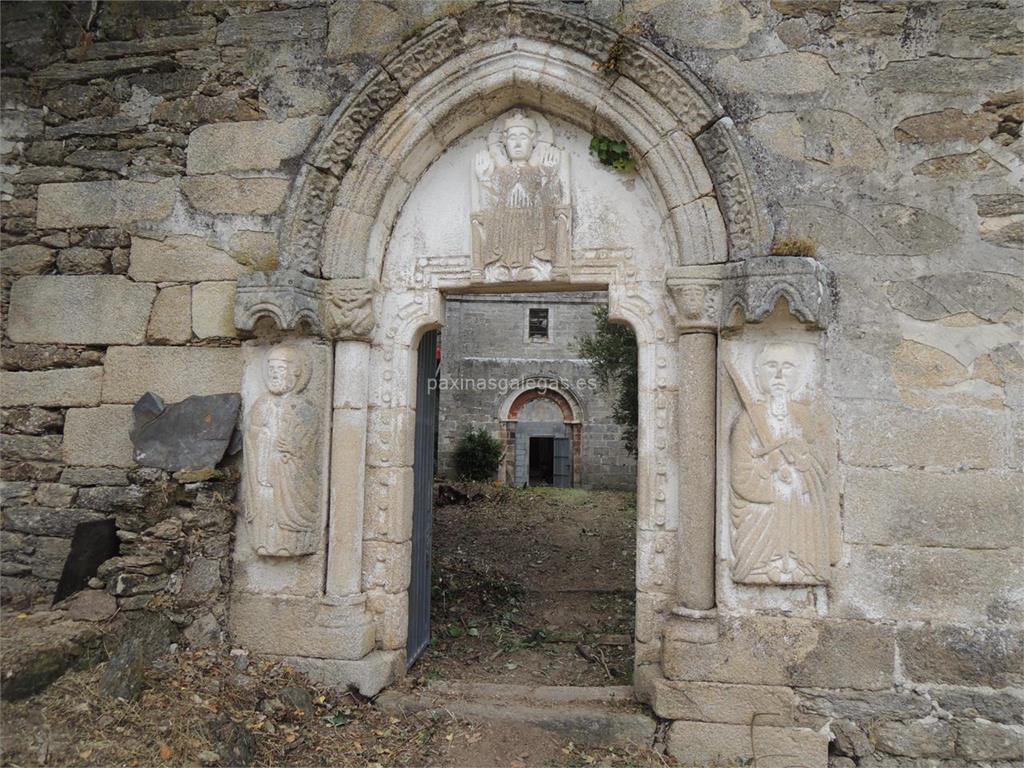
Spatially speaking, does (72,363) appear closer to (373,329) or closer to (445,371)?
(373,329)

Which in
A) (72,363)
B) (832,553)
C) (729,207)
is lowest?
(832,553)

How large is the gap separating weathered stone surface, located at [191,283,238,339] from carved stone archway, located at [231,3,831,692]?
0.24m

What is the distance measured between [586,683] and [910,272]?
286 centimetres

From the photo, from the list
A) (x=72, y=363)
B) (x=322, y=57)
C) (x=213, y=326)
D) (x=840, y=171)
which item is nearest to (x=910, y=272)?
(x=840, y=171)

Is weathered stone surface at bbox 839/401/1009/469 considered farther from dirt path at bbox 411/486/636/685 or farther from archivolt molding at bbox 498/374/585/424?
archivolt molding at bbox 498/374/585/424

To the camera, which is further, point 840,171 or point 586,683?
point 586,683

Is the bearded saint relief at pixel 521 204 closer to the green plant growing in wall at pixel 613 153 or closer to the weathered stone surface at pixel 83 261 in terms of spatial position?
the green plant growing in wall at pixel 613 153

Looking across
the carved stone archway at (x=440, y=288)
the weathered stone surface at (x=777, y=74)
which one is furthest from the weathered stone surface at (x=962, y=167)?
the carved stone archway at (x=440, y=288)

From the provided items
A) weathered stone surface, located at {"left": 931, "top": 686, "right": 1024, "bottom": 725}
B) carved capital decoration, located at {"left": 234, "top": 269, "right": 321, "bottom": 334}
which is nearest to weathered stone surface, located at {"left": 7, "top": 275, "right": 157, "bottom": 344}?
carved capital decoration, located at {"left": 234, "top": 269, "right": 321, "bottom": 334}

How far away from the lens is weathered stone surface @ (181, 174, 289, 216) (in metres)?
4.11

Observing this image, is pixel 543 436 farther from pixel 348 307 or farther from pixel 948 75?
pixel 948 75

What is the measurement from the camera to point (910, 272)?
3508 mm

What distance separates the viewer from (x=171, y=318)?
4152mm

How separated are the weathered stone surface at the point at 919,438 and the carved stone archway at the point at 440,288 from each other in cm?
65
